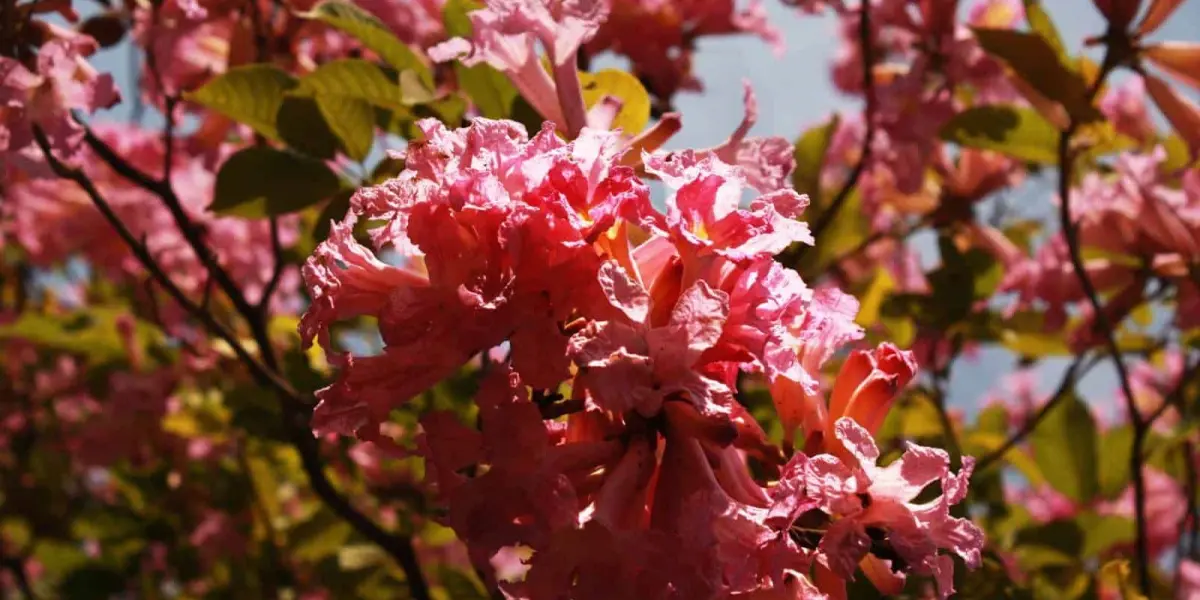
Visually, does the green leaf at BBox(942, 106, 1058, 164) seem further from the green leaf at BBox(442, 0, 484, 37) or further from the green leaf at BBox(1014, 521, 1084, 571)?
the green leaf at BBox(442, 0, 484, 37)

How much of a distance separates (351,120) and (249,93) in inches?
4.8

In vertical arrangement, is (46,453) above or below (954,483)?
below

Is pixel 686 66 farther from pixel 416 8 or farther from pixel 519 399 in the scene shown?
pixel 519 399

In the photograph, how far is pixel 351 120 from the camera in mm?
1091

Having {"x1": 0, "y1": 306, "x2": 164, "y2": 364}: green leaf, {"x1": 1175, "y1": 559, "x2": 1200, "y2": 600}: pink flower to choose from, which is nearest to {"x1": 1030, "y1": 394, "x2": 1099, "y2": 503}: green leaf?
{"x1": 1175, "y1": 559, "x2": 1200, "y2": 600}: pink flower

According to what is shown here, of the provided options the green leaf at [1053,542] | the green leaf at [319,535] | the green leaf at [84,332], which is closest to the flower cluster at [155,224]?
the green leaf at [84,332]

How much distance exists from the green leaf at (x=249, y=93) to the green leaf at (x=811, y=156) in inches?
32.3

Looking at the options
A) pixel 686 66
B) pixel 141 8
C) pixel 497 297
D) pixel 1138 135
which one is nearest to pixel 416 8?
pixel 141 8

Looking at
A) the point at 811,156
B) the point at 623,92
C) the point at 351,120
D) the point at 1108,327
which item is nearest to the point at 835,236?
the point at 811,156

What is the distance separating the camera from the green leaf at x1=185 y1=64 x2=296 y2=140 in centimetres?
110

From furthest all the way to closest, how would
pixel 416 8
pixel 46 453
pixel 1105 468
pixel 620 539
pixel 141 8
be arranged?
1. pixel 46 453
2. pixel 1105 468
3. pixel 416 8
4. pixel 141 8
5. pixel 620 539

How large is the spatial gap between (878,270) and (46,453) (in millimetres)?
2223

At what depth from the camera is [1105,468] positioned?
2.02 meters

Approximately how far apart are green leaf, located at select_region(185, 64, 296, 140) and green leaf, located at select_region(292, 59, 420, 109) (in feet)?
0.12
